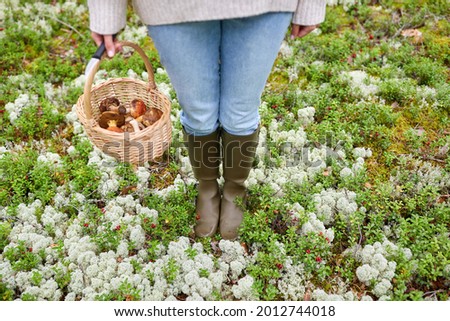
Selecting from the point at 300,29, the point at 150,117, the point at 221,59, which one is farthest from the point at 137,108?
the point at 300,29

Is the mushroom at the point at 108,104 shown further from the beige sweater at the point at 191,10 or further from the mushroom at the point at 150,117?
the beige sweater at the point at 191,10

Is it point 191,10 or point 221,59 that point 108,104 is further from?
point 191,10

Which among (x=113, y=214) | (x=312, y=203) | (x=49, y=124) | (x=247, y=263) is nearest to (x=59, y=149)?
(x=49, y=124)

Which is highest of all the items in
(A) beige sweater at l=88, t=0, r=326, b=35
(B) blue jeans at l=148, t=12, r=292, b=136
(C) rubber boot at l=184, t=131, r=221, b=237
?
(A) beige sweater at l=88, t=0, r=326, b=35

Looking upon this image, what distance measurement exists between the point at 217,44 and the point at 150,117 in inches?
47.6

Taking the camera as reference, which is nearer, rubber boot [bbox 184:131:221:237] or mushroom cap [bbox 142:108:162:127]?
rubber boot [bbox 184:131:221:237]

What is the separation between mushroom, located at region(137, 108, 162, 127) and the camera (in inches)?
123

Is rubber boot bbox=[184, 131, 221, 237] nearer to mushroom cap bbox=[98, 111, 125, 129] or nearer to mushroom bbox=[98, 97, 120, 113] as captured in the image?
mushroom cap bbox=[98, 111, 125, 129]

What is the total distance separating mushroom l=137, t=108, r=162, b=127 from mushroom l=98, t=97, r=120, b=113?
252 mm

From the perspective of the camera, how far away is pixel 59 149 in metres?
3.65

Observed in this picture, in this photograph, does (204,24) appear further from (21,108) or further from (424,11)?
(424,11)

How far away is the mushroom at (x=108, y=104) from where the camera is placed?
3.25m

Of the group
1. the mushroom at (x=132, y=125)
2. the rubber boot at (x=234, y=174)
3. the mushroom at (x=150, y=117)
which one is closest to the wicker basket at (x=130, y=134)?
the mushroom at (x=150, y=117)

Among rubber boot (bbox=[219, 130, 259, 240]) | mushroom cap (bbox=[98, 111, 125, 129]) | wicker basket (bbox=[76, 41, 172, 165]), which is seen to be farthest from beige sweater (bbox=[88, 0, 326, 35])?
mushroom cap (bbox=[98, 111, 125, 129])
